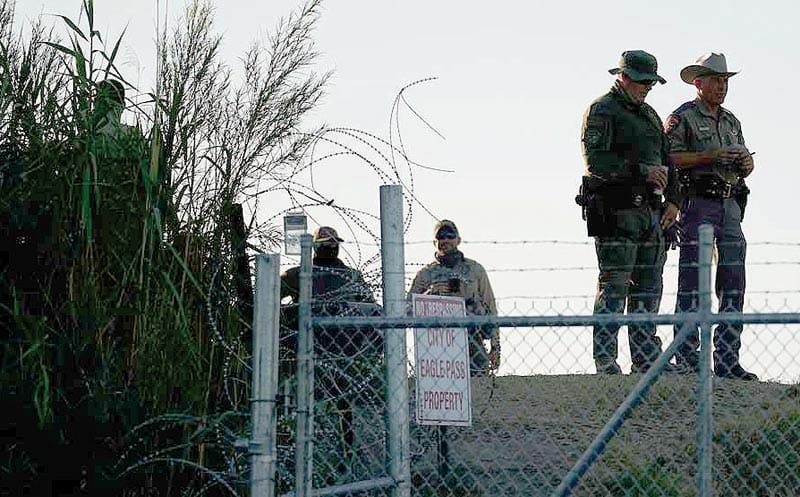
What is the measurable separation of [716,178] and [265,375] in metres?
4.85

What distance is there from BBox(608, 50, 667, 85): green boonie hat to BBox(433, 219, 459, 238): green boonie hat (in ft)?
4.98

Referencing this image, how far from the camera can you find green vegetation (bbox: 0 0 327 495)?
6.04m

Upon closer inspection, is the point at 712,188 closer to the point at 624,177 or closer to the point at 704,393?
the point at 624,177

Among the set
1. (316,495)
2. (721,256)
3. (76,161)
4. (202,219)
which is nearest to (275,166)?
(202,219)

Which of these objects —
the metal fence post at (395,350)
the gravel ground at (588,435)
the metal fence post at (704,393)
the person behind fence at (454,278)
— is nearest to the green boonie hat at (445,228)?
the person behind fence at (454,278)

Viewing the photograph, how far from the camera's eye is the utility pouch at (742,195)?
30.8 feet

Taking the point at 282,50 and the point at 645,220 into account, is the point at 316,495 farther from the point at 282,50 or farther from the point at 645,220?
the point at 645,220

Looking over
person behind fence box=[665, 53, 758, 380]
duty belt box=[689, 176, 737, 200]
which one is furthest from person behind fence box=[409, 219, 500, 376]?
duty belt box=[689, 176, 737, 200]

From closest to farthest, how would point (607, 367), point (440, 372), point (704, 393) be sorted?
1. point (704, 393)
2. point (440, 372)
3. point (607, 367)

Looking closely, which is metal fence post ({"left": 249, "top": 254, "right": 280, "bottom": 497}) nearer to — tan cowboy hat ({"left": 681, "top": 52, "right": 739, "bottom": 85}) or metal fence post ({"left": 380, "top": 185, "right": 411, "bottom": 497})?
metal fence post ({"left": 380, "top": 185, "right": 411, "bottom": 497})

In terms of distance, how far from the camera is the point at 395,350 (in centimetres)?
613

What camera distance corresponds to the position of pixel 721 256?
9383mm

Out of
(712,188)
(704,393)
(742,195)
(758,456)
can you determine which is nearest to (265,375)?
(704,393)

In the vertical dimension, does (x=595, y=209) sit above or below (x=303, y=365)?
above
